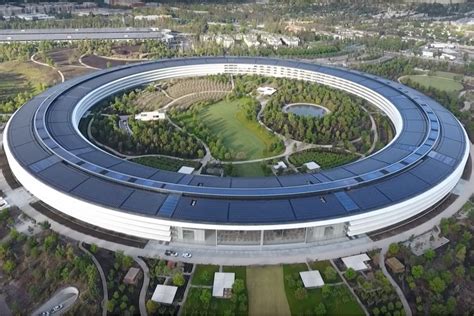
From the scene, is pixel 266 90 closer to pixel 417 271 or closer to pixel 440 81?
pixel 440 81

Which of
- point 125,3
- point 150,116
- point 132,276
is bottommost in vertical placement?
point 132,276

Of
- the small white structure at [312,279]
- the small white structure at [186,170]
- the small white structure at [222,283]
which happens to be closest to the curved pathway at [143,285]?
the small white structure at [222,283]

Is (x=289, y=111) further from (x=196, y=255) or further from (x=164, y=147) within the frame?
(x=196, y=255)

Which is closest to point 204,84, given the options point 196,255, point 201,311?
point 196,255

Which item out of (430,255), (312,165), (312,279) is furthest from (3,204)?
(430,255)

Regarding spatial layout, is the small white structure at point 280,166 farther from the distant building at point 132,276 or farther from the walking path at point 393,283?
the distant building at point 132,276

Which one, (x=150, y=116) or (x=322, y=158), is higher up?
(x=150, y=116)
